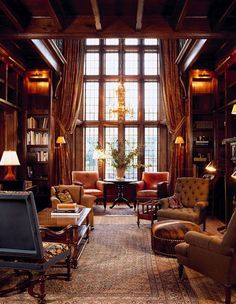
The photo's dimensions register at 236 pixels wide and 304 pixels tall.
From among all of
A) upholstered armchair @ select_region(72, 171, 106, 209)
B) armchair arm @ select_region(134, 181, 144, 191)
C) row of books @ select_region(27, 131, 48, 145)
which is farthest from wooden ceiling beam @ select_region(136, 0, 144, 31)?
upholstered armchair @ select_region(72, 171, 106, 209)

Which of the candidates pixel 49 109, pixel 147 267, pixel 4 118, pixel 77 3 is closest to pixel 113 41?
pixel 49 109

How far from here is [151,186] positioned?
392 inches

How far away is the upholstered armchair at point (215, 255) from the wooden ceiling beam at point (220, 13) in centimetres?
310

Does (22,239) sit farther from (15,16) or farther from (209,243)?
(15,16)

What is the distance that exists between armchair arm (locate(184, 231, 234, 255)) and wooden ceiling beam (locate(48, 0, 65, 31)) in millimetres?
3534

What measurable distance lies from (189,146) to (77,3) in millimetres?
4687

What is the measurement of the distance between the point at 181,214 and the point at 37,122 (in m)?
4.55

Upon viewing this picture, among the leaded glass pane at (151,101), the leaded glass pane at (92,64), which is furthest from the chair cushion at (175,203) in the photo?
the leaded glass pane at (92,64)

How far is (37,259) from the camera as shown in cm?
A: 321

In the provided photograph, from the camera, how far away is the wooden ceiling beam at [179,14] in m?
4.81

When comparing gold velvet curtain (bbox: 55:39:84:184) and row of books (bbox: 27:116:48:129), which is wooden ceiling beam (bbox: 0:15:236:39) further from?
gold velvet curtain (bbox: 55:39:84:184)

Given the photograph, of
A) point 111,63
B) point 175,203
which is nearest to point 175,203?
point 175,203

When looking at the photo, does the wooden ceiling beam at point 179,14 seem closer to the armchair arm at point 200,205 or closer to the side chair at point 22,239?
the armchair arm at point 200,205

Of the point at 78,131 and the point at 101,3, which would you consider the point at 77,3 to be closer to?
the point at 101,3
